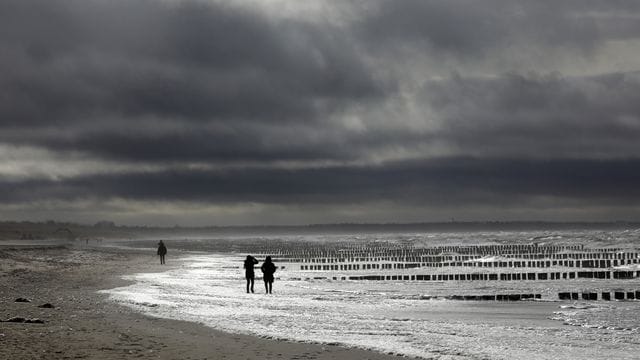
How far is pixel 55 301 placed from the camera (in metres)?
28.6

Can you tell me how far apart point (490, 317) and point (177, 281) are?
23334mm

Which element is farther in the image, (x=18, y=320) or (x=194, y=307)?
(x=194, y=307)

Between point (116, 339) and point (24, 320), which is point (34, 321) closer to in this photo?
point (24, 320)

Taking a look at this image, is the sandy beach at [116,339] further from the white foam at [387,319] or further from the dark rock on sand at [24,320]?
the white foam at [387,319]

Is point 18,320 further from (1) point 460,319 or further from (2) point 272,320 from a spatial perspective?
(1) point 460,319

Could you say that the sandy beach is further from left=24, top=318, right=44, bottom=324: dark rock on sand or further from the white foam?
the white foam

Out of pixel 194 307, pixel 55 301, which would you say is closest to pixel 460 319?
pixel 194 307

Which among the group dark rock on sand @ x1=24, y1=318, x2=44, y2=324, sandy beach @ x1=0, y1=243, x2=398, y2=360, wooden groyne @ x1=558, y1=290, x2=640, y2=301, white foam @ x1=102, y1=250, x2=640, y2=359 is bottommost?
wooden groyne @ x1=558, y1=290, x2=640, y2=301

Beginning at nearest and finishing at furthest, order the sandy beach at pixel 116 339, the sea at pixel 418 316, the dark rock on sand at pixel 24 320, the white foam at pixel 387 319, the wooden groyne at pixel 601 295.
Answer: the sandy beach at pixel 116 339 → the white foam at pixel 387 319 → the sea at pixel 418 316 → the dark rock on sand at pixel 24 320 → the wooden groyne at pixel 601 295

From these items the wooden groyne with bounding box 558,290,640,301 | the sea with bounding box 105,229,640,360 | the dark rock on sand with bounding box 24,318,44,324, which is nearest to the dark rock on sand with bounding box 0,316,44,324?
the dark rock on sand with bounding box 24,318,44,324

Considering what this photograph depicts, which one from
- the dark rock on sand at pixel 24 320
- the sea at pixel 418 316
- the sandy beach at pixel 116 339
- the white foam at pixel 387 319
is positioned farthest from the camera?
the dark rock on sand at pixel 24 320

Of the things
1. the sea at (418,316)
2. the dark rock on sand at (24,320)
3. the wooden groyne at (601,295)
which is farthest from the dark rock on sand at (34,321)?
the wooden groyne at (601,295)

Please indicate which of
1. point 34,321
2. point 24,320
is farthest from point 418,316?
point 24,320

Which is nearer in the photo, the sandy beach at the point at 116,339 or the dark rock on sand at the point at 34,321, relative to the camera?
the sandy beach at the point at 116,339
